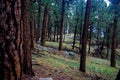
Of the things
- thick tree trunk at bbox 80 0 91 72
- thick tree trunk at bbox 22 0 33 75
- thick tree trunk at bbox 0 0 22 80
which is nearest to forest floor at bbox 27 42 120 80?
thick tree trunk at bbox 22 0 33 75

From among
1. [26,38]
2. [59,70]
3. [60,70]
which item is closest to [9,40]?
[26,38]

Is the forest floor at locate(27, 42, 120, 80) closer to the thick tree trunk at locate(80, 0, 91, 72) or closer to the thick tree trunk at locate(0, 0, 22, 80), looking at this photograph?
the thick tree trunk at locate(80, 0, 91, 72)

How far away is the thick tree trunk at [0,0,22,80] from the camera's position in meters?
3.82

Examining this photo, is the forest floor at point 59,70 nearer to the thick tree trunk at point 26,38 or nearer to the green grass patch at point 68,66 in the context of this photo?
the green grass patch at point 68,66

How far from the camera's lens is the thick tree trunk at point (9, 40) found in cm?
382

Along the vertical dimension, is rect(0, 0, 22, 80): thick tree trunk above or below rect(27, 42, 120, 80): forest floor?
above

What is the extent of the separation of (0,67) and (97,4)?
32329 millimetres

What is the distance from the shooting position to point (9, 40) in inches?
151

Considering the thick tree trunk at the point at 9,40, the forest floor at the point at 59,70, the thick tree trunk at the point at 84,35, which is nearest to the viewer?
the thick tree trunk at the point at 9,40

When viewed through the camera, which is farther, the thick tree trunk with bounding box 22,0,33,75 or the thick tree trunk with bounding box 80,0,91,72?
the thick tree trunk with bounding box 80,0,91,72

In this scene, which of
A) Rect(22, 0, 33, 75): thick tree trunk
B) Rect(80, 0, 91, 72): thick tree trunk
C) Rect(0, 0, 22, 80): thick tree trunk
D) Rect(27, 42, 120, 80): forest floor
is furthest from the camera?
Rect(80, 0, 91, 72): thick tree trunk

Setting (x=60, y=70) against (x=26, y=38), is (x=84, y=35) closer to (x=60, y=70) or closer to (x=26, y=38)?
(x=60, y=70)

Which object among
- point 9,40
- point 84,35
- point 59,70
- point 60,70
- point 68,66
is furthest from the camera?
point 68,66

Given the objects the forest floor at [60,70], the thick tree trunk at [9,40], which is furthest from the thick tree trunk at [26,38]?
the thick tree trunk at [9,40]
